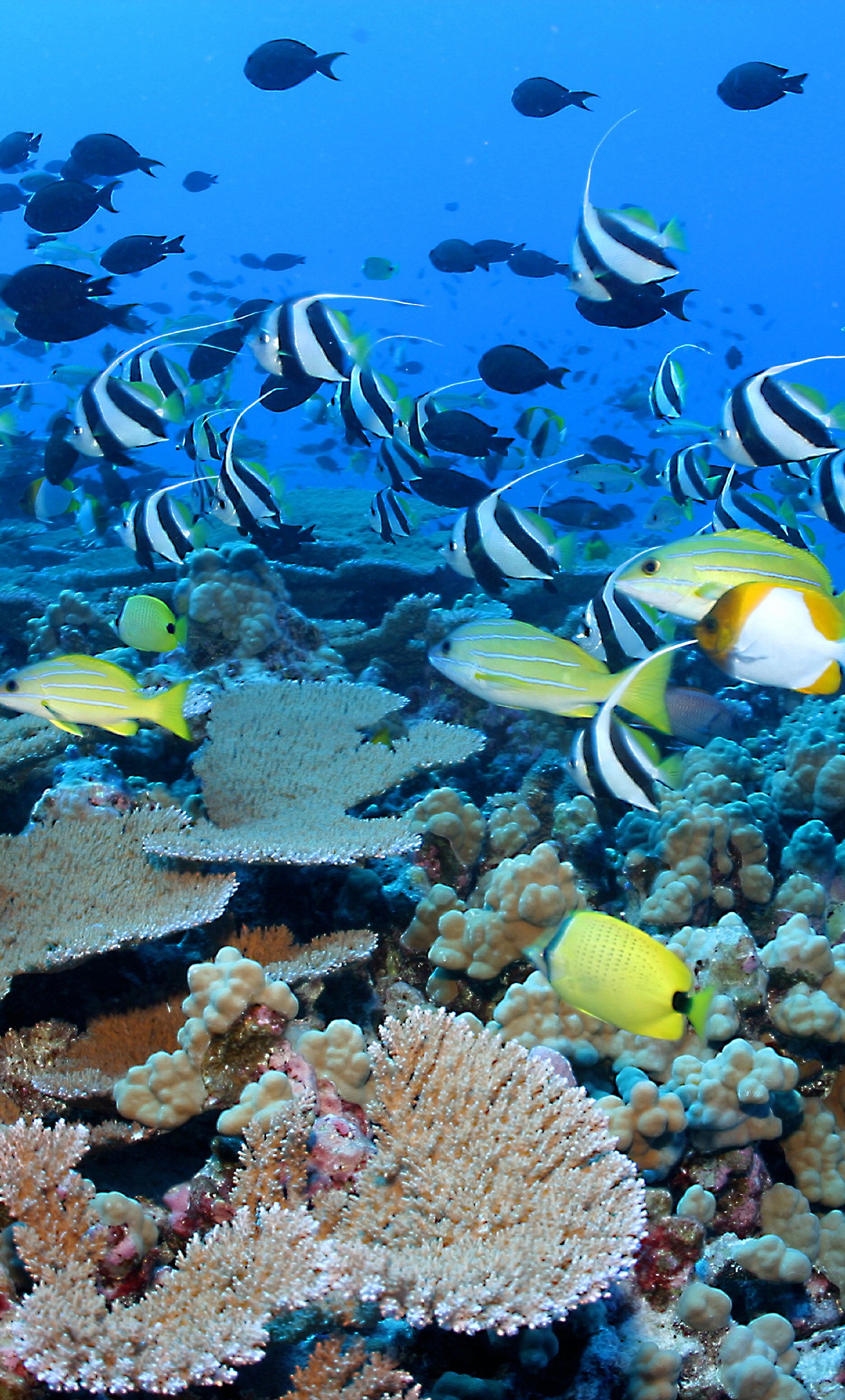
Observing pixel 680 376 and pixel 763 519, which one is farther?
pixel 680 376

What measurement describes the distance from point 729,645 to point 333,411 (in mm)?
4874

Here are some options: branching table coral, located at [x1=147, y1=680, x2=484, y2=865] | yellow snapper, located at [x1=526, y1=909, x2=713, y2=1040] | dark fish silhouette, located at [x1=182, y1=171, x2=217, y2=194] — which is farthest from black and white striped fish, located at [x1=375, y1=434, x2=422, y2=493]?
dark fish silhouette, located at [x1=182, y1=171, x2=217, y2=194]

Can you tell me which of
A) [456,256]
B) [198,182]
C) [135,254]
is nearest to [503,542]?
[135,254]

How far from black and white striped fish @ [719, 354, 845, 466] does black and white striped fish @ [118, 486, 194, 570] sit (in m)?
2.89

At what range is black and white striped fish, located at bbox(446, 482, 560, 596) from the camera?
13.4 feet

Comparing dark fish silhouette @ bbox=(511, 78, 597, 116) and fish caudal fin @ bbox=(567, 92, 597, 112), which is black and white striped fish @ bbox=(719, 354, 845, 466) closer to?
fish caudal fin @ bbox=(567, 92, 597, 112)

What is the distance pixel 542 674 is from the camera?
280 cm

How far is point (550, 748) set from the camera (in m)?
5.82

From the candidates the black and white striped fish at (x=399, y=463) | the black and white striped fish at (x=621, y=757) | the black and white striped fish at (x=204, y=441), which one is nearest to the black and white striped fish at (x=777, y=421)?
the black and white striped fish at (x=621, y=757)

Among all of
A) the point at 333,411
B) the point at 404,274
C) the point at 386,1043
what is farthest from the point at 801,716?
the point at 404,274

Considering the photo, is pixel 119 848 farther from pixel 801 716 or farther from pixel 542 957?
pixel 801 716

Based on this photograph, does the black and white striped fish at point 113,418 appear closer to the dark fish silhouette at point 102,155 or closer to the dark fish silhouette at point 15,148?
the dark fish silhouette at point 102,155

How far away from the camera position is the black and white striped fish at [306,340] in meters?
4.00

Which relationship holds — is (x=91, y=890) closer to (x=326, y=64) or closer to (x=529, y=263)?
(x=326, y=64)
